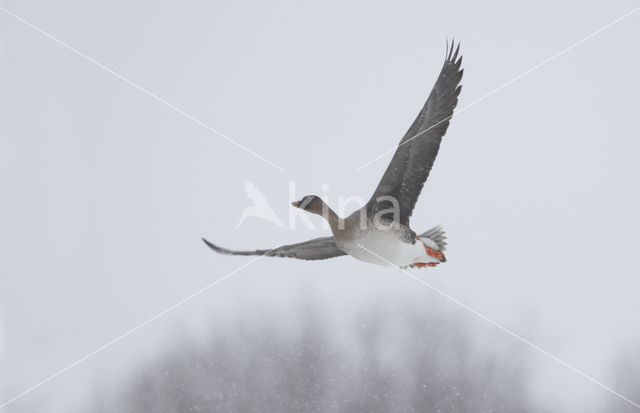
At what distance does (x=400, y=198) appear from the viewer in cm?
436

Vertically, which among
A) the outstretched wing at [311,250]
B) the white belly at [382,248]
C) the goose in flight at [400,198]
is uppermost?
the goose in flight at [400,198]

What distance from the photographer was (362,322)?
88.6 ft

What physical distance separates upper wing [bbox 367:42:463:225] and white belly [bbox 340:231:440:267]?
0.53 feet

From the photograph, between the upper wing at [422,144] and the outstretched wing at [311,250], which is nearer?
the upper wing at [422,144]

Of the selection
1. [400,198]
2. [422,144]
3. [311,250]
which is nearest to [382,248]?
[400,198]

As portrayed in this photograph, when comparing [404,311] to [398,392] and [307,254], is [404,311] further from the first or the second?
[307,254]

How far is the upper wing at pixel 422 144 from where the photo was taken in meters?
4.20

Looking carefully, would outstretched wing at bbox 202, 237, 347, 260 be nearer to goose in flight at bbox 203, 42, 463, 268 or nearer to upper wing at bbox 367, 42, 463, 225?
goose in flight at bbox 203, 42, 463, 268

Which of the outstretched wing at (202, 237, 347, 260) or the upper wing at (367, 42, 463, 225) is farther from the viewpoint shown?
the outstretched wing at (202, 237, 347, 260)

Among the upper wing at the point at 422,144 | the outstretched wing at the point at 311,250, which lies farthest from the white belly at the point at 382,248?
the outstretched wing at the point at 311,250

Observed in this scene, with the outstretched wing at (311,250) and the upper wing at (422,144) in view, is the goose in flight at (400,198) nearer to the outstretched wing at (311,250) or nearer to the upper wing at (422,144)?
the upper wing at (422,144)

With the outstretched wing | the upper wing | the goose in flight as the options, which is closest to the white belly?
the goose in flight

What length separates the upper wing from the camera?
4195 mm

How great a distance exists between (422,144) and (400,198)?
357 mm
